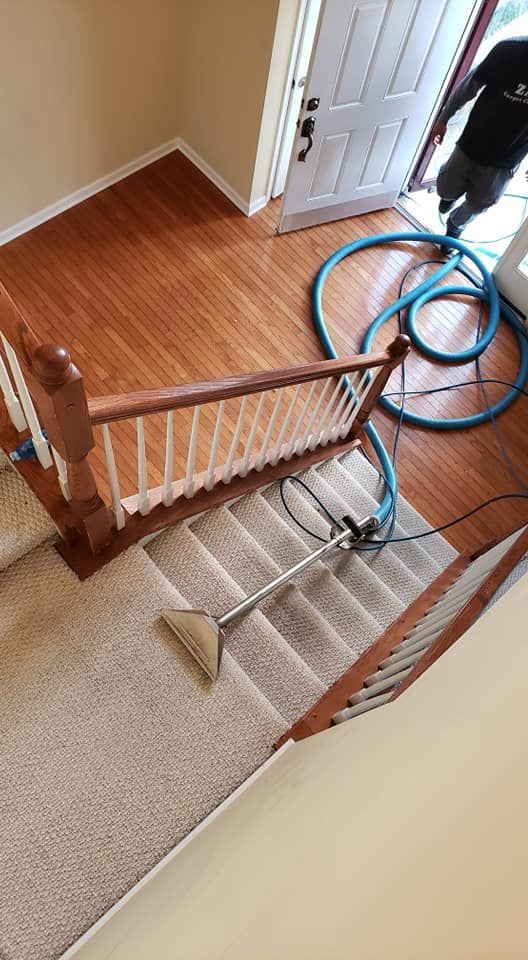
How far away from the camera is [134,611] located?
76.7 inches

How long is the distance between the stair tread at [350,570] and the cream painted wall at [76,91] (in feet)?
6.53

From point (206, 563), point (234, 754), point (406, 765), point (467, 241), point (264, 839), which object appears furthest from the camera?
point (467, 241)

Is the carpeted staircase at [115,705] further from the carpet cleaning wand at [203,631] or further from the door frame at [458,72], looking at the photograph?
the door frame at [458,72]

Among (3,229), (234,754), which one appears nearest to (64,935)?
(234,754)

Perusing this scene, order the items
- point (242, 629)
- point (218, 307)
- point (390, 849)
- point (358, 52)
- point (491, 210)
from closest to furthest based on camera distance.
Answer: point (390, 849), point (242, 629), point (358, 52), point (218, 307), point (491, 210)

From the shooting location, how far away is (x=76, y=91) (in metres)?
3.11

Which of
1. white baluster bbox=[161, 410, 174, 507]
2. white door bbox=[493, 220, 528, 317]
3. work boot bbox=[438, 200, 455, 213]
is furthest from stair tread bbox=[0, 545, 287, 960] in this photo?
work boot bbox=[438, 200, 455, 213]

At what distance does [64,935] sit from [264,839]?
670 mm

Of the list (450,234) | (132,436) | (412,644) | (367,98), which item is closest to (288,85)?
(367,98)

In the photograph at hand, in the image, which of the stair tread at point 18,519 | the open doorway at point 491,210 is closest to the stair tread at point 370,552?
the stair tread at point 18,519

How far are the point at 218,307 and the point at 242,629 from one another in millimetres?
1972

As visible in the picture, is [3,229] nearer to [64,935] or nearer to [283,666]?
[283,666]

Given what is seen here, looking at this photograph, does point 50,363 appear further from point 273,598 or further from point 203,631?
point 273,598

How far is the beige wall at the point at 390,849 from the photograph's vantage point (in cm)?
70
